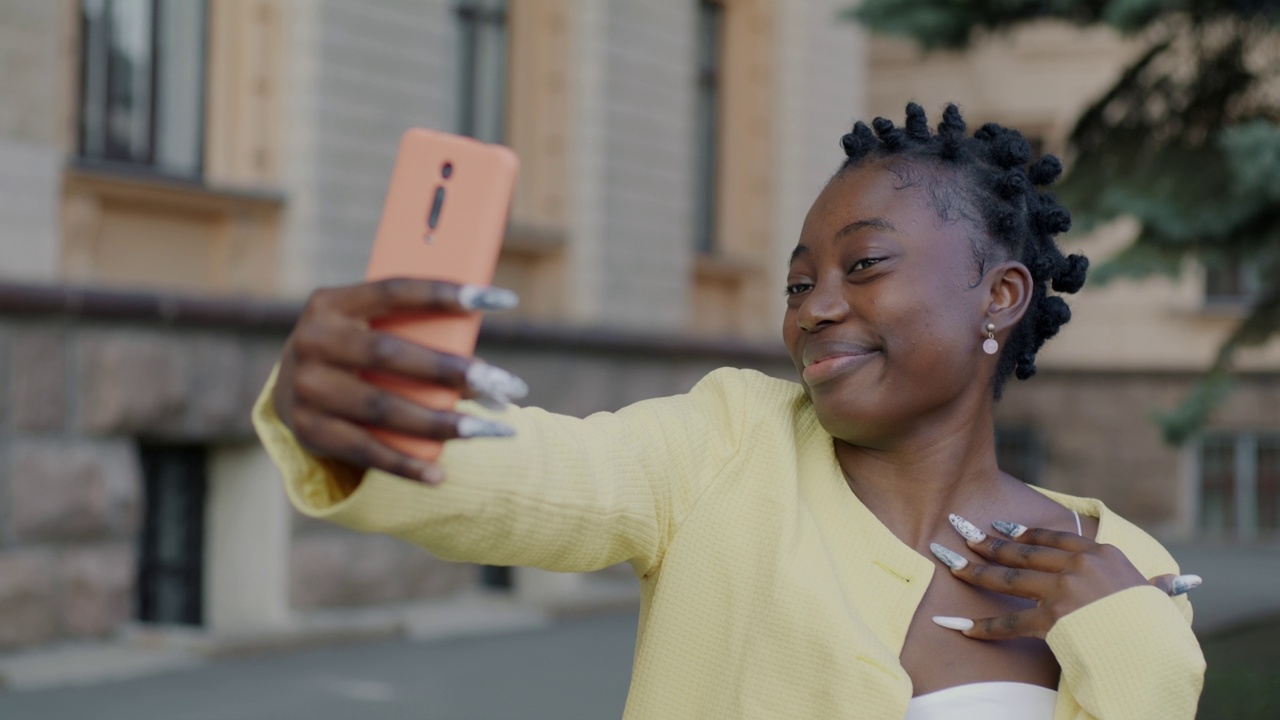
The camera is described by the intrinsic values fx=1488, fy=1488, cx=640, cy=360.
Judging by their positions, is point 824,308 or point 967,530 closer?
point 824,308

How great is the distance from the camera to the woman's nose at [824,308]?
1.93 m

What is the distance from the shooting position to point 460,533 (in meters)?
1.55

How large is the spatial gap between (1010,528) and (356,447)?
3.43 feet

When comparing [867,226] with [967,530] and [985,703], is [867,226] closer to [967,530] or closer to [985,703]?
[967,530]

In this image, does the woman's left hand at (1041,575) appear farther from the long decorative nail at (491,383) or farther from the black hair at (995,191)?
the long decorative nail at (491,383)

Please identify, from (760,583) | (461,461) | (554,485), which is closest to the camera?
(461,461)

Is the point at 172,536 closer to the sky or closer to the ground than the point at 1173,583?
closer to the ground

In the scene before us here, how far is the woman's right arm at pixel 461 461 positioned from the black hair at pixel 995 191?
47 cm

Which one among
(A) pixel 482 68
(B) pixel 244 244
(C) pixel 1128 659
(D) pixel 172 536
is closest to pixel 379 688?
(D) pixel 172 536

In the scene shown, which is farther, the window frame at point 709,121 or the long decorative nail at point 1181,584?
the window frame at point 709,121

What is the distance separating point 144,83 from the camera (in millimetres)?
8648

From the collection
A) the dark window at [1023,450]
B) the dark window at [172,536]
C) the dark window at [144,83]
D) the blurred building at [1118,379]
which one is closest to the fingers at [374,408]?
the dark window at [144,83]

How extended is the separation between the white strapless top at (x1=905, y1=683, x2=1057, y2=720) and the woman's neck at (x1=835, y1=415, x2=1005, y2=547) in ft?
0.73

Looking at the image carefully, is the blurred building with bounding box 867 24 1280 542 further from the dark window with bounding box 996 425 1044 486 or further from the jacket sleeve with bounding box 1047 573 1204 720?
the jacket sleeve with bounding box 1047 573 1204 720
